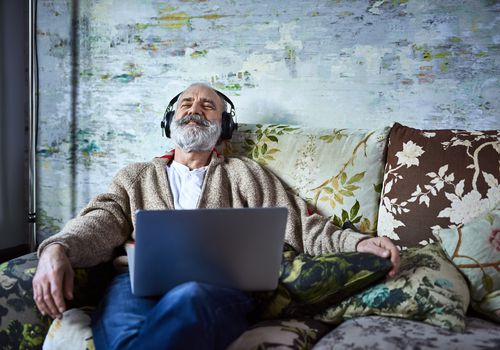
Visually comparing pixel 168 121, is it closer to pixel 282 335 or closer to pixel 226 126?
pixel 226 126

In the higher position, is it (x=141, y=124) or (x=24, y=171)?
(x=141, y=124)

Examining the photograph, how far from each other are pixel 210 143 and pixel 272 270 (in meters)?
0.79

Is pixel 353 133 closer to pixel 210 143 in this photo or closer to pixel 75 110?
pixel 210 143

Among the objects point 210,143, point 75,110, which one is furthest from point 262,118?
point 75,110

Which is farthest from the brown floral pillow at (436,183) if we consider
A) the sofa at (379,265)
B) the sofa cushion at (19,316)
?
the sofa cushion at (19,316)

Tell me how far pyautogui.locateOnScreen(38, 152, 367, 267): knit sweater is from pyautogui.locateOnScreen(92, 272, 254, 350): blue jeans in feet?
0.91

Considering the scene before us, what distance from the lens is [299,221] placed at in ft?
5.45

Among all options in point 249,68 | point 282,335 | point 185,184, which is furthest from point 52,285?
point 249,68

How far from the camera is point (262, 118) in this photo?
216 cm

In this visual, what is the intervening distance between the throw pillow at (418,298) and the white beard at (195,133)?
0.77 metres

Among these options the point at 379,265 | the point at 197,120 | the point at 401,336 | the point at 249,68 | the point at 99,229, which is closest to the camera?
the point at 401,336

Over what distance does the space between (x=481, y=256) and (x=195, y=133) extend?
3.31 ft

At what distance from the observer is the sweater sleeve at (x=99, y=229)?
4.30ft

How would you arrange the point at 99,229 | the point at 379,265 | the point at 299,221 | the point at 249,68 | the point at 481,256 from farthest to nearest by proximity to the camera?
the point at 249,68 → the point at 299,221 → the point at 99,229 → the point at 481,256 → the point at 379,265
